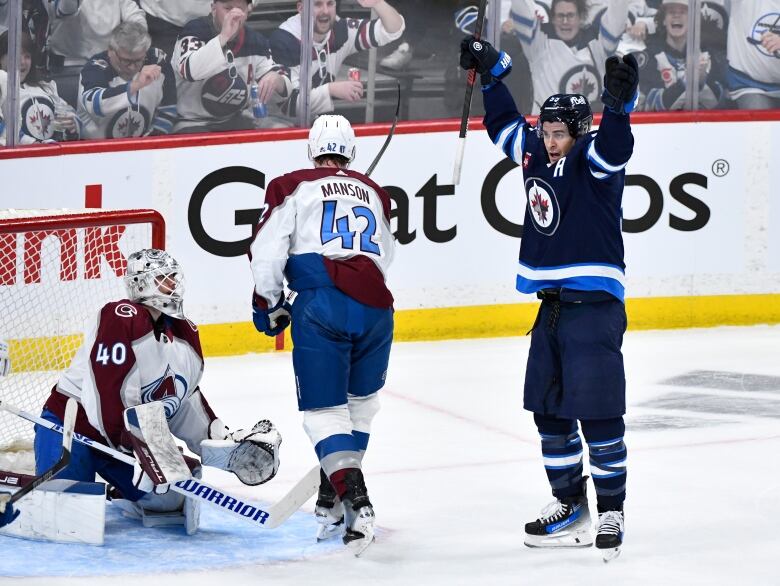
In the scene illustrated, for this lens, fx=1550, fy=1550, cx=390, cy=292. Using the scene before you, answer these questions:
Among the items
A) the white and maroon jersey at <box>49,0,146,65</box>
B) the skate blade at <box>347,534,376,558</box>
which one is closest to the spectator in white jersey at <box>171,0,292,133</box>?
the white and maroon jersey at <box>49,0,146,65</box>

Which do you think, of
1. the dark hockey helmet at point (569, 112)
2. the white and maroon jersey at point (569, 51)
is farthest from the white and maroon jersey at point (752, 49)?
the dark hockey helmet at point (569, 112)

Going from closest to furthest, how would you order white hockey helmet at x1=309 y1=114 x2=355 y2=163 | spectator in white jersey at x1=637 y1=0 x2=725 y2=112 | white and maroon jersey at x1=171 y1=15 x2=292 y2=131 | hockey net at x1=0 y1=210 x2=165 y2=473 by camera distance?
white hockey helmet at x1=309 y1=114 x2=355 y2=163
hockey net at x1=0 y1=210 x2=165 y2=473
white and maroon jersey at x1=171 y1=15 x2=292 y2=131
spectator in white jersey at x1=637 y1=0 x2=725 y2=112

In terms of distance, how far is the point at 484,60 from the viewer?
12.6ft

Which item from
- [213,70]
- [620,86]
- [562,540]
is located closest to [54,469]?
[562,540]

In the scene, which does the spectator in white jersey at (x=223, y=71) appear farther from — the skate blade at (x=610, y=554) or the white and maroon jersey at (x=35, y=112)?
the skate blade at (x=610, y=554)

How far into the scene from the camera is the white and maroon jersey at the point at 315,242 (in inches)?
143

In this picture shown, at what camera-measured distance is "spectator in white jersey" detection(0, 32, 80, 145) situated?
6.04 meters

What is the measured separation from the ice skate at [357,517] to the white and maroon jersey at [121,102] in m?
3.11

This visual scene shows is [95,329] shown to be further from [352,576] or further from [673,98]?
[673,98]

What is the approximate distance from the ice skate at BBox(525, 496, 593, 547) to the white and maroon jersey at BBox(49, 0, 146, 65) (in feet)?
10.5

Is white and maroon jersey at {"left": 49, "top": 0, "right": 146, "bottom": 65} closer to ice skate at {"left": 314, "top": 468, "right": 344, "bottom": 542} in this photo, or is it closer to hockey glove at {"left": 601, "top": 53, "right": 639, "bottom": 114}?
ice skate at {"left": 314, "top": 468, "right": 344, "bottom": 542}

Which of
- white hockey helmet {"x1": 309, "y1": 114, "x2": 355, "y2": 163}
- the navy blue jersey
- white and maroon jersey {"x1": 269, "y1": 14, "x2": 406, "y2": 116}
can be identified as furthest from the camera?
white and maroon jersey {"x1": 269, "y1": 14, "x2": 406, "y2": 116}

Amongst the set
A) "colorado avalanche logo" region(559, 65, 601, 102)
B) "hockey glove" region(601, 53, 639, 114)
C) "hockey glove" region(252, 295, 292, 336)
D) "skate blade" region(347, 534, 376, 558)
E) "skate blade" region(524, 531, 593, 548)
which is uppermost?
"hockey glove" region(601, 53, 639, 114)

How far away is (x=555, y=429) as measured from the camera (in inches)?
145
